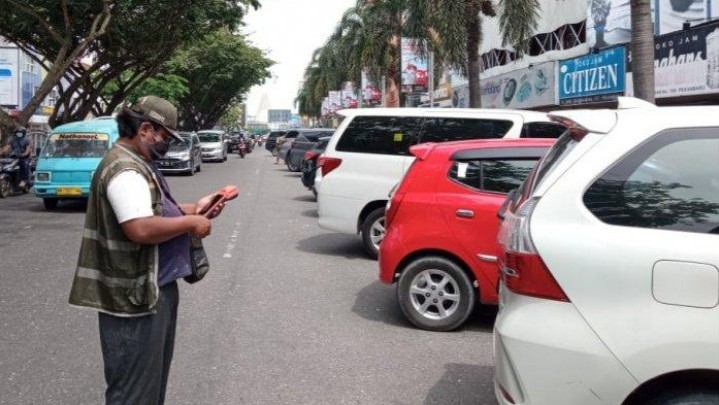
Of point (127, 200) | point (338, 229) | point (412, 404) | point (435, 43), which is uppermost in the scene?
point (435, 43)

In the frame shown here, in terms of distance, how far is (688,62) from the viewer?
15391 millimetres

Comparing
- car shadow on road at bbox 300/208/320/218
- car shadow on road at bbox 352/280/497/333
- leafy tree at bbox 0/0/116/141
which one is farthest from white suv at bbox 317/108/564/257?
leafy tree at bbox 0/0/116/141

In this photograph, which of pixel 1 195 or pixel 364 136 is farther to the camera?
pixel 1 195

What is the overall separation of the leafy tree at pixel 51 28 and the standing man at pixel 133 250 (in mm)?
14436

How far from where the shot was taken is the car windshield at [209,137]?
3701cm

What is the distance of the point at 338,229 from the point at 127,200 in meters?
6.57

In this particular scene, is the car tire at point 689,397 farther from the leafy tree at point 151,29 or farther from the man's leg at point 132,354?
the leafy tree at point 151,29

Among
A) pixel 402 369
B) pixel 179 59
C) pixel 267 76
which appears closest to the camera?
pixel 402 369

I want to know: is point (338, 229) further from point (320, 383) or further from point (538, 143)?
point (320, 383)

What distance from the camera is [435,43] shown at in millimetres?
24656

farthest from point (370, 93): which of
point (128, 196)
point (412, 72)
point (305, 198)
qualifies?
point (128, 196)

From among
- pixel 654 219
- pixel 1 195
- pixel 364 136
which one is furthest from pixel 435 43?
pixel 654 219

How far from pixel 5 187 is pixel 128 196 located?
16.2m

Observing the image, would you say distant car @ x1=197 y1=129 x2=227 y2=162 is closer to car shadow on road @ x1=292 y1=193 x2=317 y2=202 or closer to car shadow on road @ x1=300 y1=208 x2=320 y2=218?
car shadow on road @ x1=292 y1=193 x2=317 y2=202
